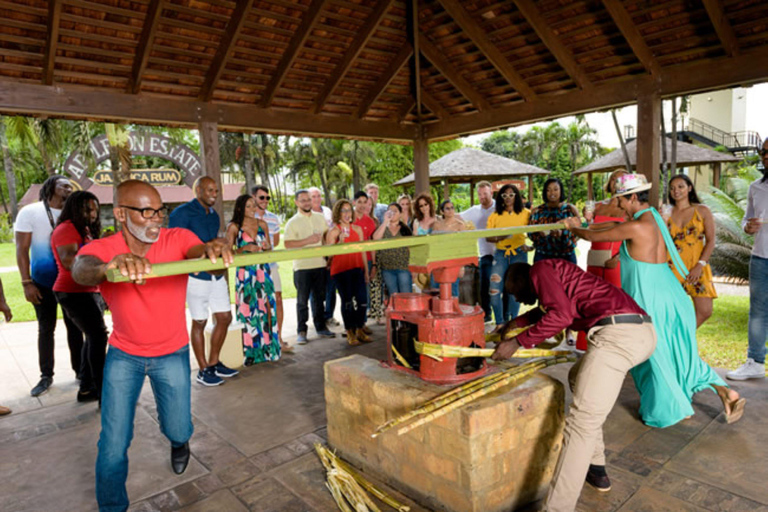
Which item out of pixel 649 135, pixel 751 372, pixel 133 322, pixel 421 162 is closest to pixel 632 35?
pixel 649 135

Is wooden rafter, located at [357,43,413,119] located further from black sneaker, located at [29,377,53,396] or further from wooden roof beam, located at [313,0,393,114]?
black sneaker, located at [29,377,53,396]

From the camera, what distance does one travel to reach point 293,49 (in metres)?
6.24

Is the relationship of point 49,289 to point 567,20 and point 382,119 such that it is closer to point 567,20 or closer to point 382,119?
point 382,119

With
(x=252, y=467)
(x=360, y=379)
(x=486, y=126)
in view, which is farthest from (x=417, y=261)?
(x=486, y=126)

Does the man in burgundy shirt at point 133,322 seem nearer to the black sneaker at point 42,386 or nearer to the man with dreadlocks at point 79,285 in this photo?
the man with dreadlocks at point 79,285

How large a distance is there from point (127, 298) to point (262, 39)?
4602mm

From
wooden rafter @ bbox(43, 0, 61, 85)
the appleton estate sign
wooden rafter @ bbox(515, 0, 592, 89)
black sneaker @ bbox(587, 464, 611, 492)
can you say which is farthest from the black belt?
the appleton estate sign

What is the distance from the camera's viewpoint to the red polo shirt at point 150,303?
2.57 m

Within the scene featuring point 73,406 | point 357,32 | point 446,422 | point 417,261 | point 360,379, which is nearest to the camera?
point 446,422

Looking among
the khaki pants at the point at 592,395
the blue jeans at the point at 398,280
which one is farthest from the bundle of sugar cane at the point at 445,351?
the blue jeans at the point at 398,280

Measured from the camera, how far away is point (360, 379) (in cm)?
307

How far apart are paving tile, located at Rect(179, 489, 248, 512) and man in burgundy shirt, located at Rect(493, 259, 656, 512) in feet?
5.74

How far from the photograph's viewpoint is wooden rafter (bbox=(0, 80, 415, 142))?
17.1ft

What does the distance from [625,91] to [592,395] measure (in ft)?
A: 16.2
